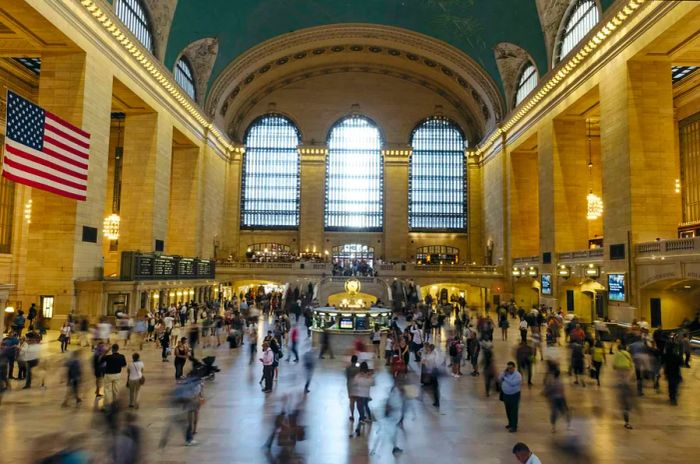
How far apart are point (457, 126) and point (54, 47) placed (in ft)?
102

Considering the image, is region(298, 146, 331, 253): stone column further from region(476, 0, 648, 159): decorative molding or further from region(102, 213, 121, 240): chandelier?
region(102, 213, 121, 240): chandelier

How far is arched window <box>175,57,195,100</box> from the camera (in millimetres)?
29248

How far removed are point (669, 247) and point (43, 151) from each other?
20.0m

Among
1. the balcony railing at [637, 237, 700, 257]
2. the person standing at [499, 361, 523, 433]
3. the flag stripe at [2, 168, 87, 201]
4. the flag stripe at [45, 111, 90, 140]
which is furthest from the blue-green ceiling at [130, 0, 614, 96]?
the person standing at [499, 361, 523, 433]

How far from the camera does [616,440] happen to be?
24.3 ft

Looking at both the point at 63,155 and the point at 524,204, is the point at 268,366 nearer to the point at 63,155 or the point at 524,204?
the point at 63,155

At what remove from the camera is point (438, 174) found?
42.3 meters

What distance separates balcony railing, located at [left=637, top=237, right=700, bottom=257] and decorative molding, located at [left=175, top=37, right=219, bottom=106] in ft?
81.7

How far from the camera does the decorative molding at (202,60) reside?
29.8 meters

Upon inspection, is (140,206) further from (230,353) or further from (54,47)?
(230,353)

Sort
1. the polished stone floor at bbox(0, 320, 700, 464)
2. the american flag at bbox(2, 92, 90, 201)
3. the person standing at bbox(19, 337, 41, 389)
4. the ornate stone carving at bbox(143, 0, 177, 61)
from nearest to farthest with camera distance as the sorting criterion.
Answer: the polished stone floor at bbox(0, 320, 700, 464)
the person standing at bbox(19, 337, 41, 389)
the american flag at bbox(2, 92, 90, 201)
the ornate stone carving at bbox(143, 0, 177, 61)

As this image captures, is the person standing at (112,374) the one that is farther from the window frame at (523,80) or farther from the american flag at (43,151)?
the window frame at (523,80)

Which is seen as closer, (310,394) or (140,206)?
(310,394)

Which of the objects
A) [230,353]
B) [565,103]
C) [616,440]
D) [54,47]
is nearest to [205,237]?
[54,47]
